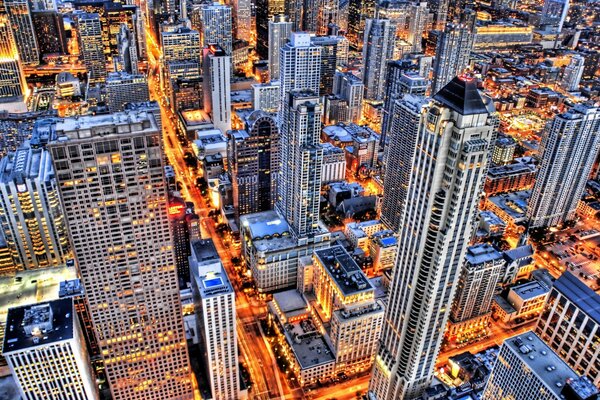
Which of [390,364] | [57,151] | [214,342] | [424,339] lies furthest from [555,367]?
[57,151]

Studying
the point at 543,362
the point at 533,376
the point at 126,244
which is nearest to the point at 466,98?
the point at 543,362

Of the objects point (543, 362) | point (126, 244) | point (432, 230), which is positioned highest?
point (432, 230)

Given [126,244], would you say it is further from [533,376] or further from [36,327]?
[533,376]

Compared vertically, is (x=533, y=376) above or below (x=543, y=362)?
below

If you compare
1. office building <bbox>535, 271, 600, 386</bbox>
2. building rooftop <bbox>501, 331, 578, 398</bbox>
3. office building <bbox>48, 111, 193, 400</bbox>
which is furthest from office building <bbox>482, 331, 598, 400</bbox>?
office building <bbox>48, 111, 193, 400</bbox>

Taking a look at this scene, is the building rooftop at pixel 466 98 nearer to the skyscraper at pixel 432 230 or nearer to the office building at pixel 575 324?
the skyscraper at pixel 432 230

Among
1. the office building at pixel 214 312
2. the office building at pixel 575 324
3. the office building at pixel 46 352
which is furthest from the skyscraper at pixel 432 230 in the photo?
the office building at pixel 46 352

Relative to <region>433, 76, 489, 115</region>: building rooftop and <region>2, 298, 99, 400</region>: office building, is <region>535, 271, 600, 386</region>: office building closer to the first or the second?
<region>433, 76, 489, 115</region>: building rooftop
